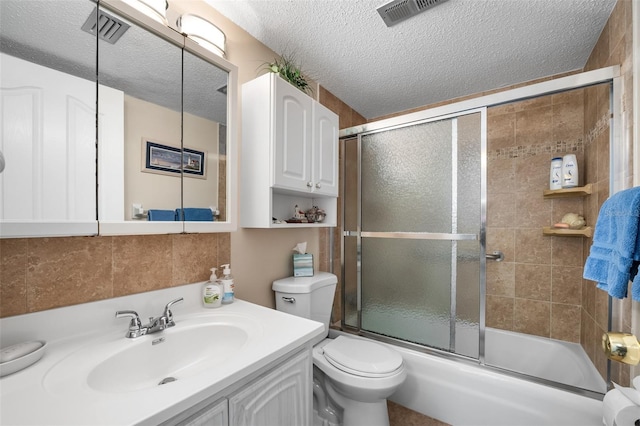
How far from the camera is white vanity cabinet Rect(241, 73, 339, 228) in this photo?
1365 millimetres

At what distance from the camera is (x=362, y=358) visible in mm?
1403

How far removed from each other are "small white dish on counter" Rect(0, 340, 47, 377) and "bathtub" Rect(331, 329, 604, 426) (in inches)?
64.4

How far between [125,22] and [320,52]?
3.65 ft

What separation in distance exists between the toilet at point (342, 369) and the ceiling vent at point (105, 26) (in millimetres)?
1323

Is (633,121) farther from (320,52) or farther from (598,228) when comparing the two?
(320,52)

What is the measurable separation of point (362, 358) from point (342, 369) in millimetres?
124

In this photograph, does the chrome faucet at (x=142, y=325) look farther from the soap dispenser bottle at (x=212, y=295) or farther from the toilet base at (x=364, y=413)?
the toilet base at (x=364, y=413)

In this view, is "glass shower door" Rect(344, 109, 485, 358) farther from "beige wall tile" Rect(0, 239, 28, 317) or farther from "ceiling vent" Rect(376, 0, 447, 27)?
"beige wall tile" Rect(0, 239, 28, 317)

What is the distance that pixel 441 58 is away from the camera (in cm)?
176

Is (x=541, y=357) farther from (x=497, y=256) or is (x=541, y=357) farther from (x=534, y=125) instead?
(x=534, y=125)

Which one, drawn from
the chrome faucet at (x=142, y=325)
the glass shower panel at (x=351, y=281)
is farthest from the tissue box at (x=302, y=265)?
the chrome faucet at (x=142, y=325)

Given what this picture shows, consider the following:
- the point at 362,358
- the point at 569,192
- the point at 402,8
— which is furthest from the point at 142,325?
the point at 569,192

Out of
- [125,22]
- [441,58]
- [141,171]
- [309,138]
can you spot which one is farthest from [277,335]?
[441,58]

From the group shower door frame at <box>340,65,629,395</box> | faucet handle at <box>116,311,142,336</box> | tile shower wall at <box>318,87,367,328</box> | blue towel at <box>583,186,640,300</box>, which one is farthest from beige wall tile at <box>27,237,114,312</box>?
blue towel at <box>583,186,640,300</box>
